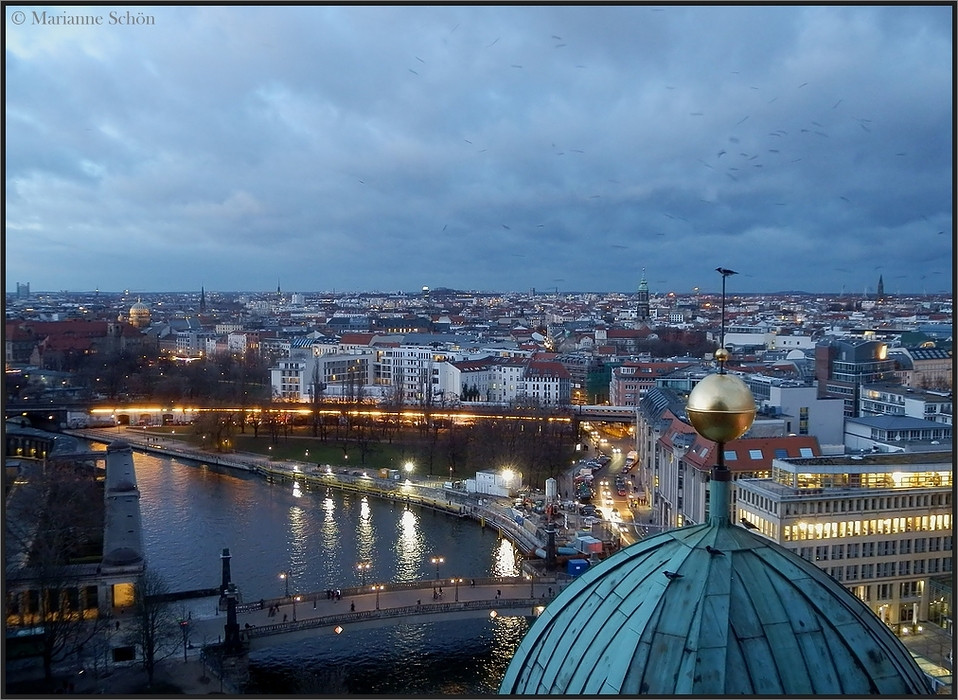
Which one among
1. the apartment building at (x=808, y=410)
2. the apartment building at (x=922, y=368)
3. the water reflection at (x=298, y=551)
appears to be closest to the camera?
the water reflection at (x=298, y=551)

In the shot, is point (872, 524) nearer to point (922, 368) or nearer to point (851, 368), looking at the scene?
point (851, 368)

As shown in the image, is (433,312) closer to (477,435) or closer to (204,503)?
(477,435)

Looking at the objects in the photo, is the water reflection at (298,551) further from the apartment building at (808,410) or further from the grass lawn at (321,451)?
the apartment building at (808,410)

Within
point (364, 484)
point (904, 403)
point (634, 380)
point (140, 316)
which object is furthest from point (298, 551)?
point (140, 316)

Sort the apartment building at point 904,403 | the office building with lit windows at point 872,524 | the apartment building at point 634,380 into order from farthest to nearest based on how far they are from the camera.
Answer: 1. the apartment building at point 634,380
2. the apartment building at point 904,403
3. the office building with lit windows at point 872,524

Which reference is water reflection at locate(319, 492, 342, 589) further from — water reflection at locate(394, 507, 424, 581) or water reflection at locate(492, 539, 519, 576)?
water reflection at locate(492, 539, 519, 576)

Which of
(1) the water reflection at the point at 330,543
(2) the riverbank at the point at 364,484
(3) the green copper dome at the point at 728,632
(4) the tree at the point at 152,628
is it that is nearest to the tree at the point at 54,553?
(4) the tree at the point at 152,628

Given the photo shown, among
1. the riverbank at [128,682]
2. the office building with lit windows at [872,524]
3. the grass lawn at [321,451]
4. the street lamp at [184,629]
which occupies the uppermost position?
the office building with lit windows at [872,524]
